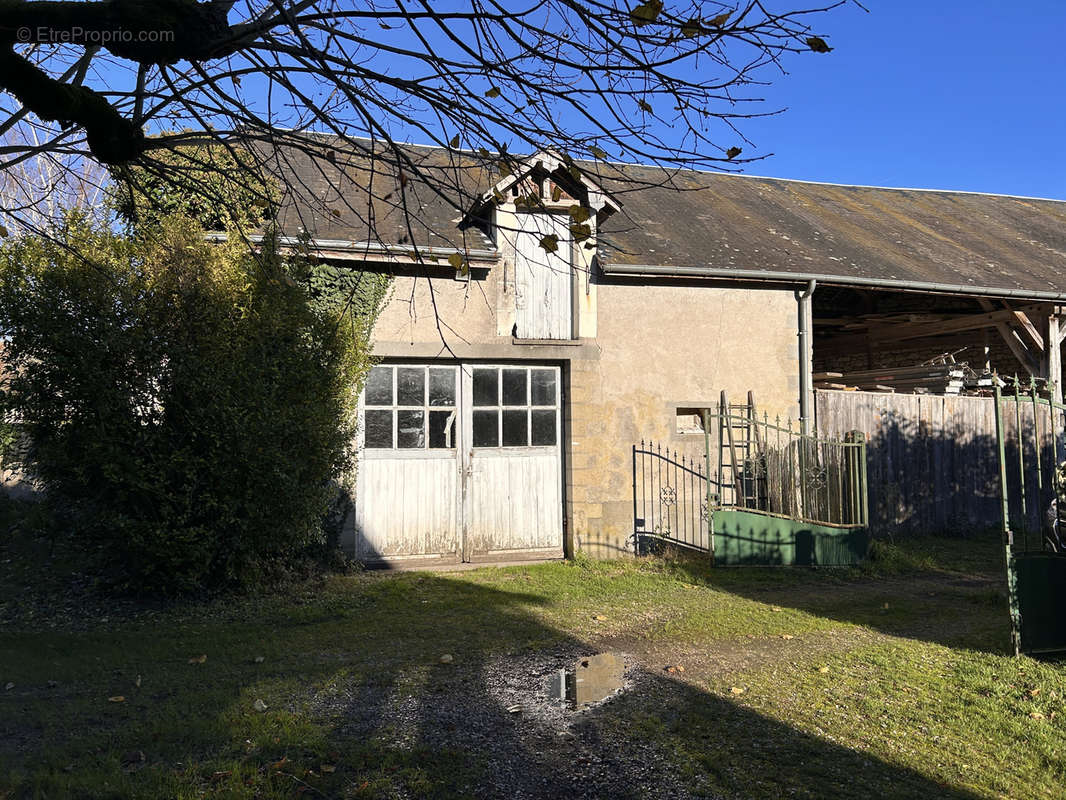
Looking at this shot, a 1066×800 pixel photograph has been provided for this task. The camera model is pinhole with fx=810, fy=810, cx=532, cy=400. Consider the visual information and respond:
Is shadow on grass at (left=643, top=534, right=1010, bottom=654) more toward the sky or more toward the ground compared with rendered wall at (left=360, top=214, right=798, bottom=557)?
more toward the ground

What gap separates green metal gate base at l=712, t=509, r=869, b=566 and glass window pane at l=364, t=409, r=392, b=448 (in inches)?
161

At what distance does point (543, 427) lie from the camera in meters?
10.4

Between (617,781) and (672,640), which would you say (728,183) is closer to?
(672,640)

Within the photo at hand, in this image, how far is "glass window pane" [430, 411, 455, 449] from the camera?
9961 millimetres

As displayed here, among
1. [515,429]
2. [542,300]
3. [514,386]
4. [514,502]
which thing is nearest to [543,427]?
[515,429]

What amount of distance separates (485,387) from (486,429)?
53 cm

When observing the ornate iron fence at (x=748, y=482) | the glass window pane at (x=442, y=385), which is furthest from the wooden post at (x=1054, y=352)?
the glass window pane at (x=442, y=385)

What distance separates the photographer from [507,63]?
3252mm

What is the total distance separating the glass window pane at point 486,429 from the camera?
10125mm

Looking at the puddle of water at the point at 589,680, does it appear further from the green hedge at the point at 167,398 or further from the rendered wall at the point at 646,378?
the rendered wall at the point at 646,378

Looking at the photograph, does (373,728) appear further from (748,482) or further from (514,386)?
(748,482)

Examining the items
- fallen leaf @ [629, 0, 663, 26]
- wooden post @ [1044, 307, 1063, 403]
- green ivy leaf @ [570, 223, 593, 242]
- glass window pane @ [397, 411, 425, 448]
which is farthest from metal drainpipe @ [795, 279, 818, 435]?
fallen leaf @ [629, 0, 663, 26]

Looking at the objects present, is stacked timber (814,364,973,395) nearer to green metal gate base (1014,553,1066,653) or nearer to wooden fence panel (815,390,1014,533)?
wooden fence panel (815,390,1014,533)

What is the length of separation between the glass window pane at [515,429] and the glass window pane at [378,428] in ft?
4.76
